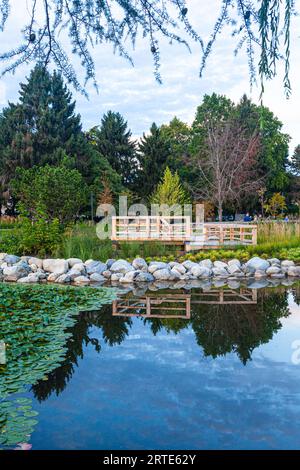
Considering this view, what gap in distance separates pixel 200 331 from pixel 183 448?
8.75 feet

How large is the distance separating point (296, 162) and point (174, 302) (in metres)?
28.3

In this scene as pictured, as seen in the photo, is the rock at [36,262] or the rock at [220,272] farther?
the rock at [36,262]

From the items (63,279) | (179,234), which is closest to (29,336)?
(63,279)

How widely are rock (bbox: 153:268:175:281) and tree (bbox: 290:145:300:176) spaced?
85.7 ft

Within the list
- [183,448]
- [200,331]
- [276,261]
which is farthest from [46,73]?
[276,261]

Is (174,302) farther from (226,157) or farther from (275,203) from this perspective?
(275,203)

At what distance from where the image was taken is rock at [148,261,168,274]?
911 centimetres

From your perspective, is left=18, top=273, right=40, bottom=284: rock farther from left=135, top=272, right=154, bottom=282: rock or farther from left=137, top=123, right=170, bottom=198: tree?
left=137, top=123, right=170, bottom=198: tree

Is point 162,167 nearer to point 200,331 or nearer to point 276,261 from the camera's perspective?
point 276,261

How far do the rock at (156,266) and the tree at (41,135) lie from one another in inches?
548

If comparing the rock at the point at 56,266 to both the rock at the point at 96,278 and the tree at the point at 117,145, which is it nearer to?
the rock at the point at 96,278

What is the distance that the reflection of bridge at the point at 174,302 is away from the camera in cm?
624

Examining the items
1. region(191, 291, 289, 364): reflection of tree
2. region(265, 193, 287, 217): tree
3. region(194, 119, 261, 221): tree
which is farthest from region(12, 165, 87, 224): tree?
region(265, 193, 287, 217): tree

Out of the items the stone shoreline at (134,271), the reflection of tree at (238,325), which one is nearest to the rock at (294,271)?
the stone shoreline at (134,271)
